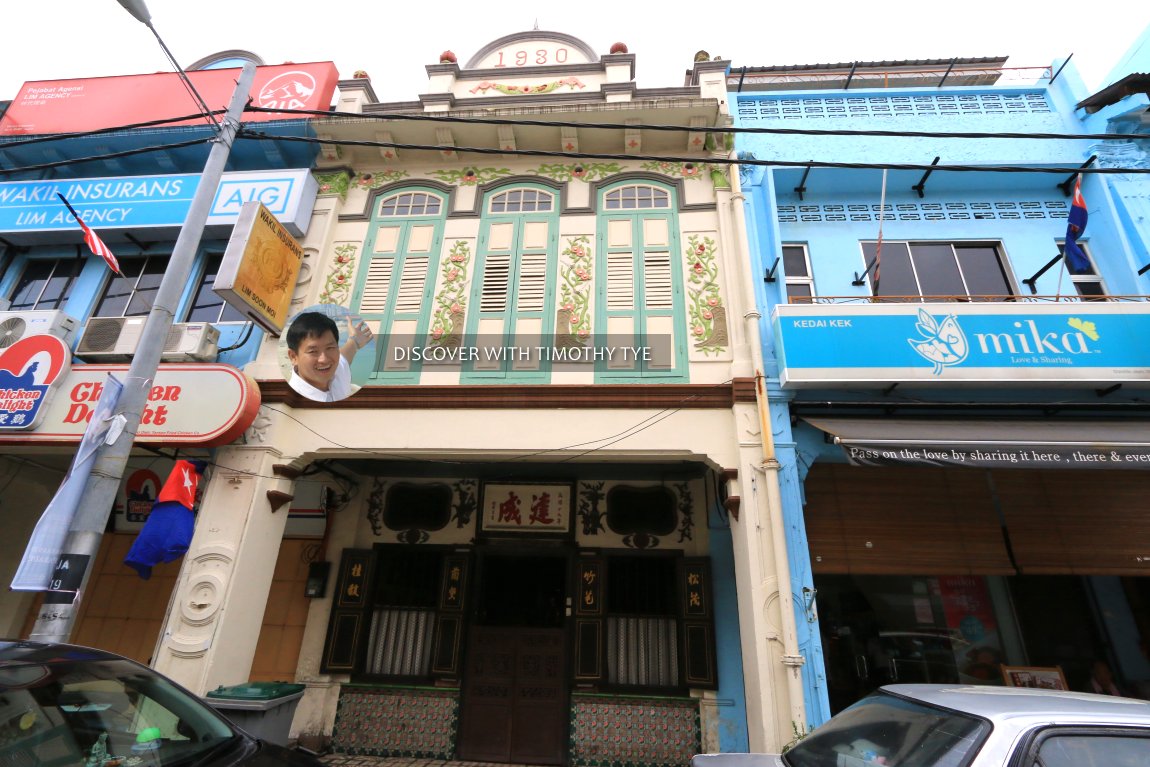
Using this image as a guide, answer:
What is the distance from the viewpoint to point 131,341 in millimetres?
8047

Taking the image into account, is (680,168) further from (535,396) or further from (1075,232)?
(1075,232)

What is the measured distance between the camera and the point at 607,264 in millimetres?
8461

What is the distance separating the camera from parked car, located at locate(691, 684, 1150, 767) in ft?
8.09

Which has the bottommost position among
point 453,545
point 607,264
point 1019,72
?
point 453,545

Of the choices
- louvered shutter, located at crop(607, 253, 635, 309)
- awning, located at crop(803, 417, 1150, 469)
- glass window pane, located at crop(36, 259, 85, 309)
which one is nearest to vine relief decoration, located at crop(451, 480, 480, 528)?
Answer: louvered shutter, located at crop(607, 253, 635, 309)

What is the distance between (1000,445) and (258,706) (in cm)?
888

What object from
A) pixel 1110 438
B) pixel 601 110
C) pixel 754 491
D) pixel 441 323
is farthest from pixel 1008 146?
pixel 441 323

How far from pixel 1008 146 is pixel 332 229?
11.6m

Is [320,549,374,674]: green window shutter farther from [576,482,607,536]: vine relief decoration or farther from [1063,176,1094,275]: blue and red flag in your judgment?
[1063,176,1094,275]: blue and red flag

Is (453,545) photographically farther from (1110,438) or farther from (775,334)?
(1110,438)

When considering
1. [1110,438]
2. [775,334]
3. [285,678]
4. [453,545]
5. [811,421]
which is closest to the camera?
[1110,438]

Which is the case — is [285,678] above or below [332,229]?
below

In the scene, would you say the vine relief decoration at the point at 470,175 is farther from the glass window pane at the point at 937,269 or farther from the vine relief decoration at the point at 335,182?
the glass window pane at the point at 937,269

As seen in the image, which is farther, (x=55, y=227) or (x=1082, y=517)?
(x=55, y=227)
